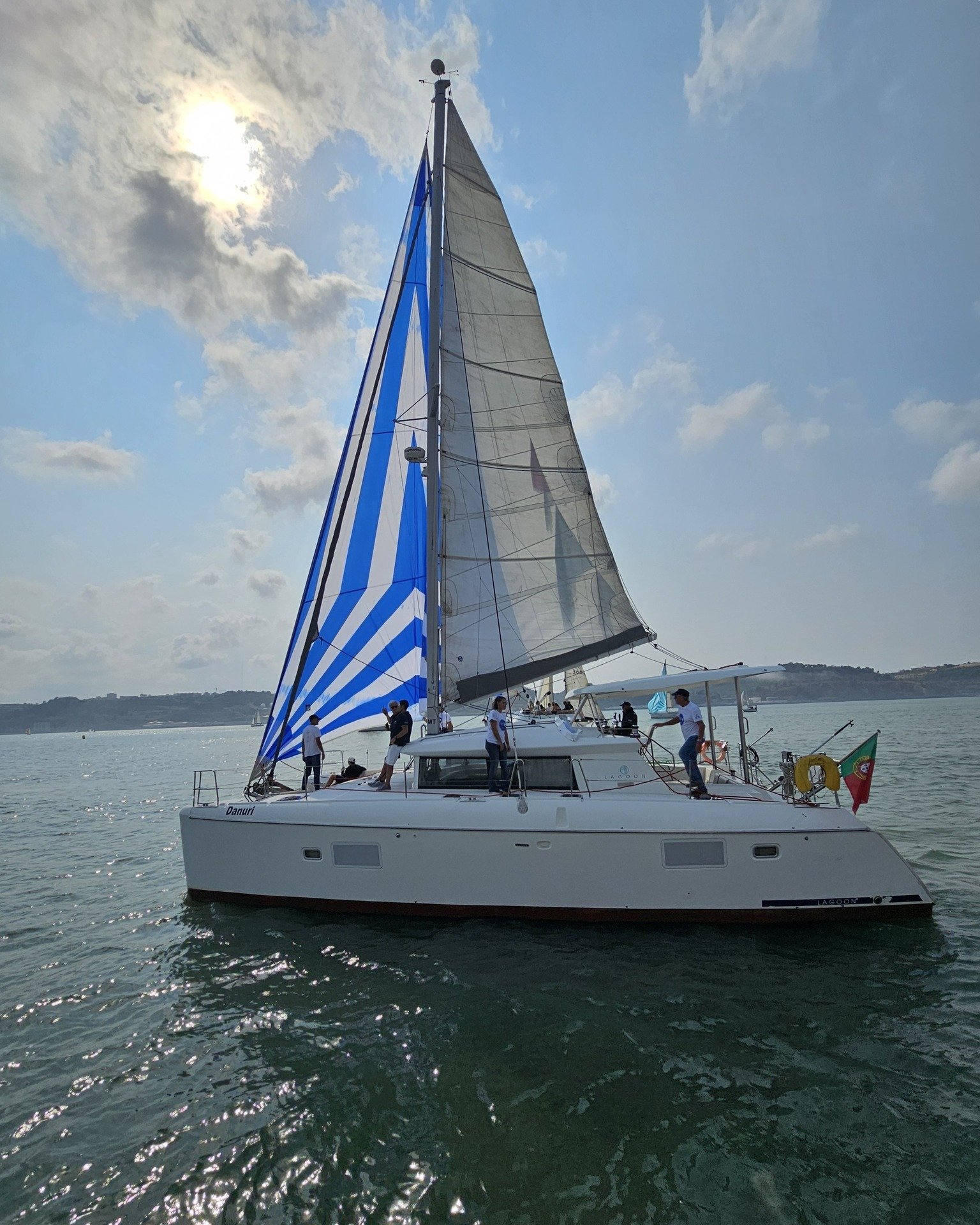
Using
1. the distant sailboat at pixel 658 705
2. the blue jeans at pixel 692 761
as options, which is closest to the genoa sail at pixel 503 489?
the blue jeans at pixel 692 761

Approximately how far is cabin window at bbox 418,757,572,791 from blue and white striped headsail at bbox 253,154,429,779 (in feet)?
7.02

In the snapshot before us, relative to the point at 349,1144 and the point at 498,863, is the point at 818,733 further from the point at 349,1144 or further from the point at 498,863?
the point at 349,1144

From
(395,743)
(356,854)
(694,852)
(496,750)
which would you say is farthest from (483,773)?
(694,852)

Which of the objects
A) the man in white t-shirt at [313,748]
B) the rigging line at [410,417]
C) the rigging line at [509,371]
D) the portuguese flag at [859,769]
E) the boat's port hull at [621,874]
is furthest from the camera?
the rigging line at [410,417]

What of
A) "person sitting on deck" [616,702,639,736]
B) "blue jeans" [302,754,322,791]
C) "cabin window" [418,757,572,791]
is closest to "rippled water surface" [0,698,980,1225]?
"cabin window" [418,757,572,791]

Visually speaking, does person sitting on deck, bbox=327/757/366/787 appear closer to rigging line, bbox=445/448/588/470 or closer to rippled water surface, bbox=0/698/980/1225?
rippled water surface, bbox=0/698/980/1225

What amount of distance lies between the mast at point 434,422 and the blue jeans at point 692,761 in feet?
11.8

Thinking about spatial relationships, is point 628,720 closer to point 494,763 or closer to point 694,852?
point 494,763

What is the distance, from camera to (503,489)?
410 inches

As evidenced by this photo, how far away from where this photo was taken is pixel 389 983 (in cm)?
635

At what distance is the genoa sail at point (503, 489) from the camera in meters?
9.98

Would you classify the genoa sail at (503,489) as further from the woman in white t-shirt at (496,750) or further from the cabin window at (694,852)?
the cabin window at (694,852)

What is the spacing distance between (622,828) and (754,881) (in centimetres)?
162

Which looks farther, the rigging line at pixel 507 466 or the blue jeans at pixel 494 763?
the rigging line at pixel 507 466
